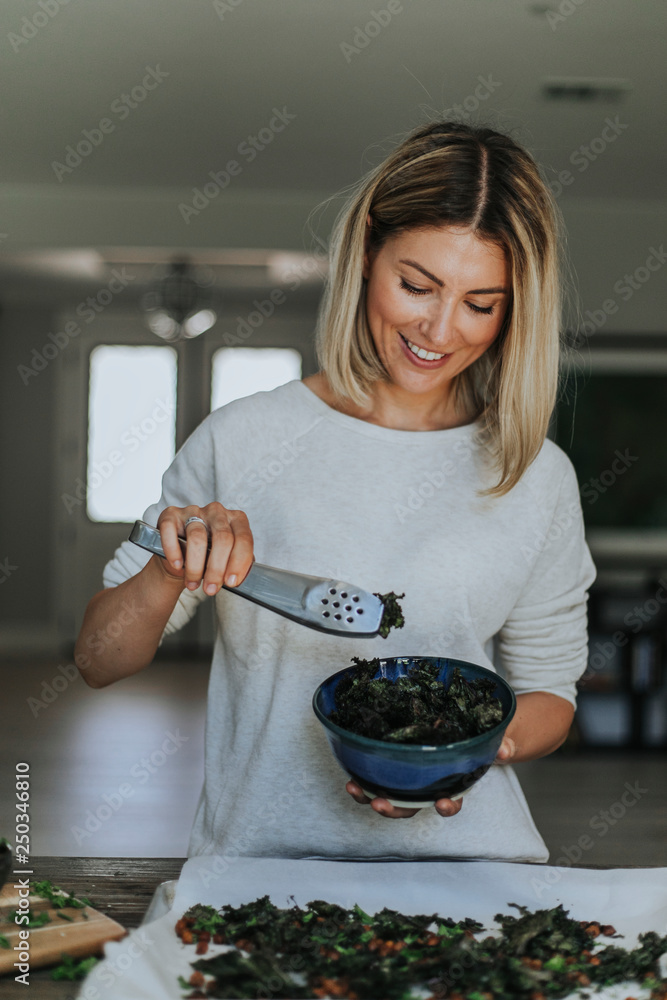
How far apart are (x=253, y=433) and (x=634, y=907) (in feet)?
2.49

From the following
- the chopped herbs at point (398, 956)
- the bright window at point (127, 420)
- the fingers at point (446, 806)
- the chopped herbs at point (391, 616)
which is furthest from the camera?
the bright window at point (127, 420)

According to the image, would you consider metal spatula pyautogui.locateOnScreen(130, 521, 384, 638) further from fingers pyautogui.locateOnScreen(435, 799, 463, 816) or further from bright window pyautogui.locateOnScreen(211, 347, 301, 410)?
bright window pyautogui.locateOnScreen(211, 347, 301, 410)

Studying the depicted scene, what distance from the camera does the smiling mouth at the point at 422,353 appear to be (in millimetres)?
1242

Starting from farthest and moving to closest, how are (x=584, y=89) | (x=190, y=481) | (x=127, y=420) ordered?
(x=127, y=420)
(x=584, y=89)
(x=190, y=481)

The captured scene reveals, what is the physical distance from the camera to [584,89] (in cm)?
355

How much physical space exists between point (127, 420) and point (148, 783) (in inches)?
151

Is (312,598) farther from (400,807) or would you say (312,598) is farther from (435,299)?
(435,299)

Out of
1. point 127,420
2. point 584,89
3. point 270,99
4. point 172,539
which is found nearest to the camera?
point 172,539

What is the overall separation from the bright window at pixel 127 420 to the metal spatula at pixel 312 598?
6392 mm

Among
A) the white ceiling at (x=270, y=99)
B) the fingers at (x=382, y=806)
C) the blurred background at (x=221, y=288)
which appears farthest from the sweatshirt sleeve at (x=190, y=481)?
the white ceiling at (x=270, y=99)

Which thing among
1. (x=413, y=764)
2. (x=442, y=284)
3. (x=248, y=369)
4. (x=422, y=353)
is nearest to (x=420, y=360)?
(x=422, y=353)

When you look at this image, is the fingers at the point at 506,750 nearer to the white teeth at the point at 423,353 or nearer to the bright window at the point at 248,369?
the white teeth at the point at 423,353

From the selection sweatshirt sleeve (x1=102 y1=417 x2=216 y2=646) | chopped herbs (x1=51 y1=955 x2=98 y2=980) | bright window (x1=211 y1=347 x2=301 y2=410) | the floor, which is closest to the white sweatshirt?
sweatshirt sleeve (x1=102 y1=417 x2=216 y2=646)

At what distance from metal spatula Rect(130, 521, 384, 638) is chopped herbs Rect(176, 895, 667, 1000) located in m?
0.29
